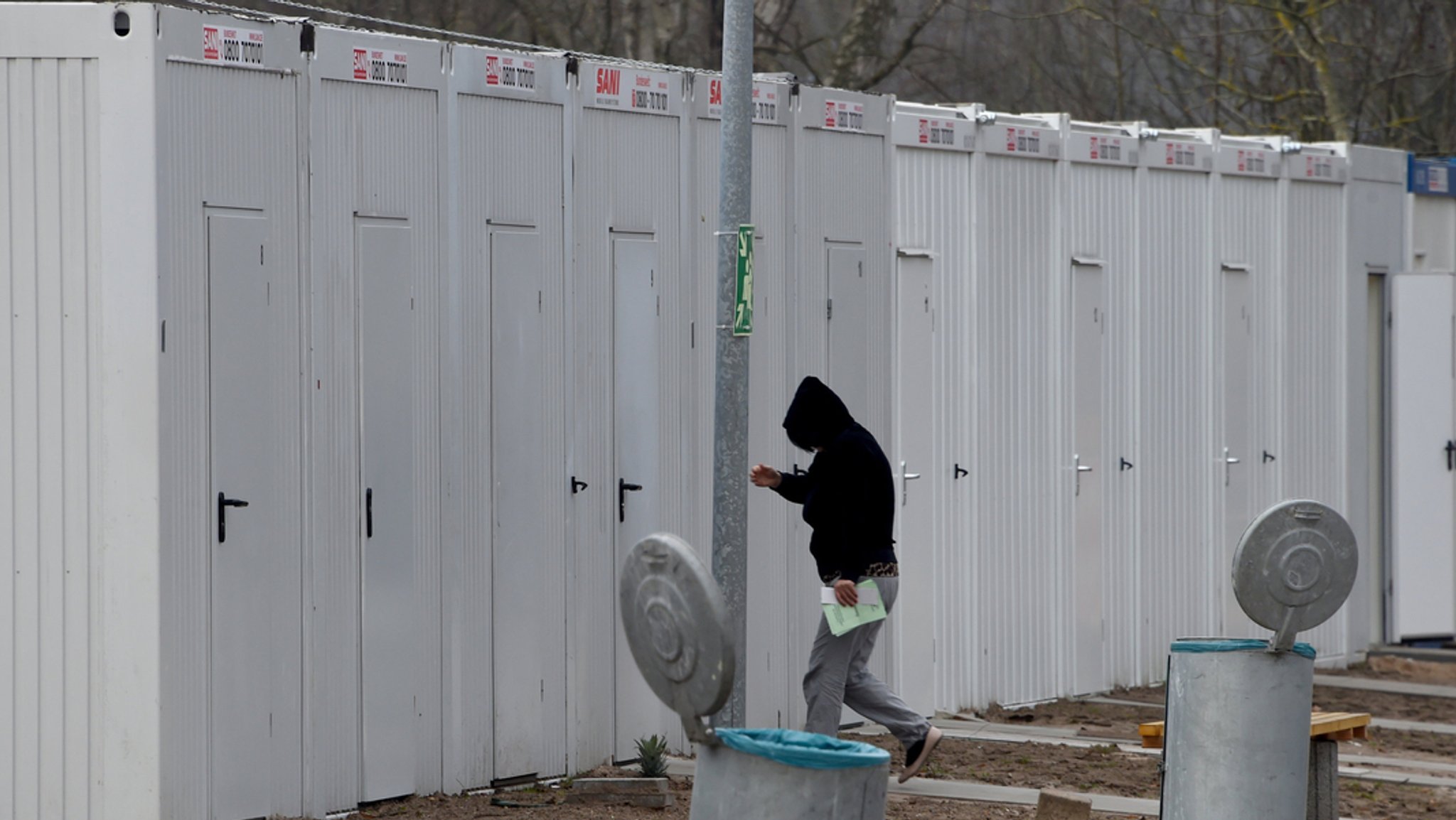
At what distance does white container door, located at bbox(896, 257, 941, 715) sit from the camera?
12.3 meters

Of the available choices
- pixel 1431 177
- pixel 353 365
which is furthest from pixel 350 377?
pixel 1431 177

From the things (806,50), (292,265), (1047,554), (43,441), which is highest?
(806,50)

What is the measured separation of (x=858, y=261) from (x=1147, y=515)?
146 inches

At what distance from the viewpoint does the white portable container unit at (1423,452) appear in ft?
54.4

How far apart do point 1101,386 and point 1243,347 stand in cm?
186

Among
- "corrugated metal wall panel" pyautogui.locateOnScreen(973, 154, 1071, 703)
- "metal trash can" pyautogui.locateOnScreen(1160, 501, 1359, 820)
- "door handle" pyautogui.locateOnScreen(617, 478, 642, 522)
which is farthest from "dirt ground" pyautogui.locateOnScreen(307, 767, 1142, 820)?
"corrugated metal wall panel" pyautogui.locateOnScreen(973, 154, 1071, 703)

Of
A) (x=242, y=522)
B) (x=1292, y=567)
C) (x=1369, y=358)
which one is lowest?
(x=1292, y=567)

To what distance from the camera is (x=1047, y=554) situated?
1352 centimetres

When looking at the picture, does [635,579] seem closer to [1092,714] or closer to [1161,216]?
[1092,714]

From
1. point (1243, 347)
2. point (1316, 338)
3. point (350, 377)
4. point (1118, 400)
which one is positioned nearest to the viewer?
point (350, 377)

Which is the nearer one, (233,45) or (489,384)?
(233,45)

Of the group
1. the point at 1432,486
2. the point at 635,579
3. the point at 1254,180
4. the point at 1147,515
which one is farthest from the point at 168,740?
the point at 1432,486

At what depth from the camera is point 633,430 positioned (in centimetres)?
1039

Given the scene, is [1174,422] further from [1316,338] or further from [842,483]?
[842,483]
